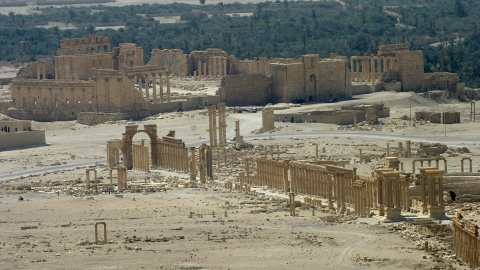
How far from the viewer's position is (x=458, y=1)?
168500 mm

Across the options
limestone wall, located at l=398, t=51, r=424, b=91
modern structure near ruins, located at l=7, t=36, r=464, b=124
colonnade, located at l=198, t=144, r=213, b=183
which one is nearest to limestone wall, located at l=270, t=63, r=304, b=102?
modern structure near ruins, located at l=7, t=36, r=464, b=124

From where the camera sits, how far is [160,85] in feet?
302

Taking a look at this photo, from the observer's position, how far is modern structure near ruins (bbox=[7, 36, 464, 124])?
289 feet

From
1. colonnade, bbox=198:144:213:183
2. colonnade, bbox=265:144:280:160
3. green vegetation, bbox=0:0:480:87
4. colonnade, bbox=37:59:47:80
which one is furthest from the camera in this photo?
green vegetation, bbox=0:0:480:87

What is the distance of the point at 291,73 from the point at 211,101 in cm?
589

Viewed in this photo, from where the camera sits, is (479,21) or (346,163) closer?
(346,163)

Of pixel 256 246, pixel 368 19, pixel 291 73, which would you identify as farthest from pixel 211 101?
pixel 368 19

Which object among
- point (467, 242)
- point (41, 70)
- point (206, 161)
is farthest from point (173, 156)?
point (41, 70)

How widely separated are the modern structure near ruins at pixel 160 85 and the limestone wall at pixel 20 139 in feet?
33.0

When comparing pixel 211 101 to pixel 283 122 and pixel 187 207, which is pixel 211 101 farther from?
pixel 187 207

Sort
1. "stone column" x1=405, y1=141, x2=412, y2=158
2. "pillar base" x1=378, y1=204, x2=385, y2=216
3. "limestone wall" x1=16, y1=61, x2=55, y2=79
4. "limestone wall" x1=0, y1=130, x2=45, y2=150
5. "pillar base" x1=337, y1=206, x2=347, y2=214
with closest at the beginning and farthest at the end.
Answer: "pillar base" x1=378, y1=204, x2=385, y2=216, "pillar base" x1=337, y1=206, x2=347, y2=214, "stone column" x1=405, y1=141, x2=412, y2=158, "limestone wall" x1=0, y1=130, x2=45, y2=150, "limestone wall" x1=16, y1=61, x2=55, y2=79

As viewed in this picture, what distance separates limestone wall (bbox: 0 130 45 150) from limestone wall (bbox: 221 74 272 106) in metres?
17.2

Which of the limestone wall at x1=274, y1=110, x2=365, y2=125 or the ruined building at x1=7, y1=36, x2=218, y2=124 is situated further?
the ruined building at x1=7, y1=36, x2=218, y2=124

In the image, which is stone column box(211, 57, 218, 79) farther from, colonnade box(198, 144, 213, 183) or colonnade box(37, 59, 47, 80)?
colonnade box(198, 144, 213, 183)
